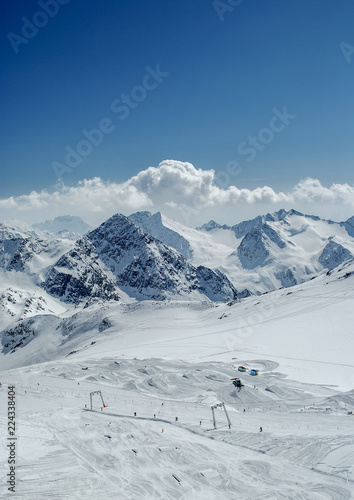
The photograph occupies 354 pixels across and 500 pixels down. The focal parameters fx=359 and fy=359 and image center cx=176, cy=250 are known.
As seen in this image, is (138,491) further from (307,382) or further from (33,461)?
(307,382)

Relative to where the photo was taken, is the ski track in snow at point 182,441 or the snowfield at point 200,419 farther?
the snowfield at point 200,419

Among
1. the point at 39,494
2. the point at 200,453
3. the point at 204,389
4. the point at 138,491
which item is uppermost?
the point at 39,494

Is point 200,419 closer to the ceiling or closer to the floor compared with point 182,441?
closer to the floor

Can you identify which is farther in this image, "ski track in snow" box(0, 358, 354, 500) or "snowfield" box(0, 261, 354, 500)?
"snowfield" box(0, 261, 354, 500)

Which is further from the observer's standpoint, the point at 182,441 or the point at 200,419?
the point at 200,419

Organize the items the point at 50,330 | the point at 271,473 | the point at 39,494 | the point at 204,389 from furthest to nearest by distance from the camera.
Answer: the point at 50,330 → the point at 204,389 → the point at 271,473 → the point at 39,494

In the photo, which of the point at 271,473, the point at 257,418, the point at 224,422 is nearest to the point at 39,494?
the point at 271,473

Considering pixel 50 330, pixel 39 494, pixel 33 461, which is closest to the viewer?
pixel 39 494

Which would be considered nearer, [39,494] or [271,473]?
[39,494]
